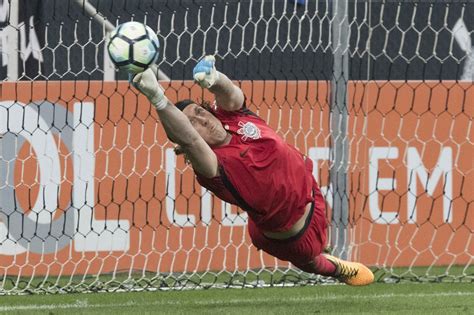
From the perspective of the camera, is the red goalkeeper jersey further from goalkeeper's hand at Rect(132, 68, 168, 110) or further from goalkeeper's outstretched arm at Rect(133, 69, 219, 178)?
goalkeeper's hand at Rect(132, 68, 168, 110)

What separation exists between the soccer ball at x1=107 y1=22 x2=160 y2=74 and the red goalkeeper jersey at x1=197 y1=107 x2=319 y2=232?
1.07m

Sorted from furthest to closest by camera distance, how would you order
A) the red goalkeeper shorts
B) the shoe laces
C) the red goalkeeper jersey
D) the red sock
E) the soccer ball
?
the shoe laces
the red sock
the red goalkeeper shorts
the red goalkeeper jersey
the soccer ball

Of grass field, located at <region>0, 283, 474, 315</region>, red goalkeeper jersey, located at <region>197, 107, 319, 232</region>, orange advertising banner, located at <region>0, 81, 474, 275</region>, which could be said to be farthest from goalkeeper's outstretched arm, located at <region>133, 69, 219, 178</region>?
orange advertising banner, located at <region>0, 81, 474, 275</region>

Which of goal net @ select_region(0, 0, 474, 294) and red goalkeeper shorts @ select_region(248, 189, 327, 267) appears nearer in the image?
red goalkeeper shorts @ select_region(248, 189, 327, 267)

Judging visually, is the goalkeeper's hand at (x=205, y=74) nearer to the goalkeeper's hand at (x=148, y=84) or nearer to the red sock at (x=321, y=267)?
the goalkeeper's hand at (x=148, y=84)

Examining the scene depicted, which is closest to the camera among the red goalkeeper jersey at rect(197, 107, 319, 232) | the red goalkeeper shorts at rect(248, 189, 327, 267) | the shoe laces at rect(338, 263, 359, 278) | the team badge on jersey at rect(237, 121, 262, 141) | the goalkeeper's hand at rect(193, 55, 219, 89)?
the goalkeeper's hand at rect(193, 55, 219, 89)

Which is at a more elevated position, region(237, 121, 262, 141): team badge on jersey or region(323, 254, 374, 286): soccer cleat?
region(237, 121, 262, 141): team badge on jersey

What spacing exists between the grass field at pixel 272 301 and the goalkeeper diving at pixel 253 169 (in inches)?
19.4

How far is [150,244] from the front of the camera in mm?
10484

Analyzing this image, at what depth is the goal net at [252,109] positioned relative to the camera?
10242 mm

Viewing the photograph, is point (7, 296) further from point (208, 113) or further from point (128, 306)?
point (208, 113)

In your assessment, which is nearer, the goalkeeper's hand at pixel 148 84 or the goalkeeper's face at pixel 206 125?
the goalkeeper's hand at pixel 148 84

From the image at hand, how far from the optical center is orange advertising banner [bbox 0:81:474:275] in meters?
10.3

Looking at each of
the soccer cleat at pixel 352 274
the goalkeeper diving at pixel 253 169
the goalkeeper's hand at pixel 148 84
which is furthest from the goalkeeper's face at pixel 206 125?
the soccer cleat at pixel 352 274
